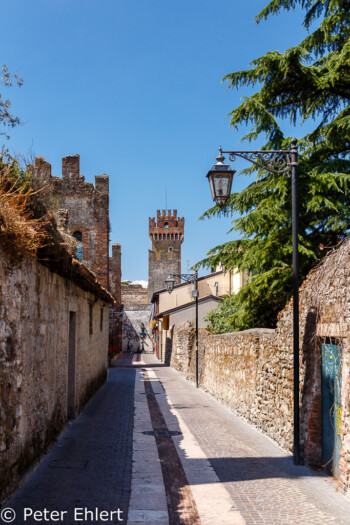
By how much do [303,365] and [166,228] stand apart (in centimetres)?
8079

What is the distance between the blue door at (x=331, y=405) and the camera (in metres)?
6.40

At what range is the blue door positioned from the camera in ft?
21.0

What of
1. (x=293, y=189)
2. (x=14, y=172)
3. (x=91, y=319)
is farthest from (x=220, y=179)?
(x=91, y=319)

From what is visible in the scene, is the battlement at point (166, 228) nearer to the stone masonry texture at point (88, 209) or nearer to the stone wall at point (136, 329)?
the stone wall at point (136, 329)

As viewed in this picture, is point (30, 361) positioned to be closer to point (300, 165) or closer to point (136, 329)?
point (300, 165)

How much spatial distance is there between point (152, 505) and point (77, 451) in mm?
2776

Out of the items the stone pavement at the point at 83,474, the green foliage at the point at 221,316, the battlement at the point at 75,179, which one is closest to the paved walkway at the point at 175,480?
the stone pavement at the point at 83,474

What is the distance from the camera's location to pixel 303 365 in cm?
769

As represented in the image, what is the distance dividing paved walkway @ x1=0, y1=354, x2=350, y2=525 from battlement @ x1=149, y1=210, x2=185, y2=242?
77.4 meters

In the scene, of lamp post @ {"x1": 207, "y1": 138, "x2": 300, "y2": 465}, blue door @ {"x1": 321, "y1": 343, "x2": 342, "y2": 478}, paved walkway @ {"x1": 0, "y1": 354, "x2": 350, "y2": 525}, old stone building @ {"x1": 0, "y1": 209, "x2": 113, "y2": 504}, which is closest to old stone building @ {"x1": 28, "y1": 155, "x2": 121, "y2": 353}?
old stone building @ {"x1": 0, "y1": 209, "x2": 113, "y2": 504}

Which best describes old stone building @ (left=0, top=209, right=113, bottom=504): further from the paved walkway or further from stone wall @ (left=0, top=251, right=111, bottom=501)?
the paved walkway

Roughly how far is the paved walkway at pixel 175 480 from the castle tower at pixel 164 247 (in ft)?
237

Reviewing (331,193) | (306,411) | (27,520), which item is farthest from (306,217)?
(27,520)

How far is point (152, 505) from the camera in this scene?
5.49 m
